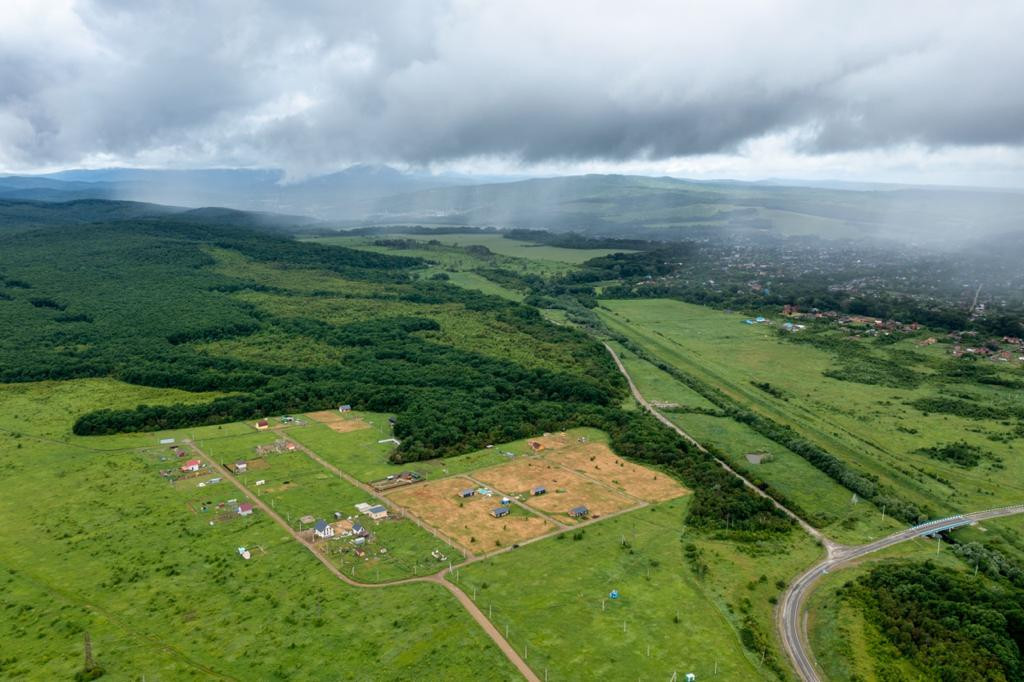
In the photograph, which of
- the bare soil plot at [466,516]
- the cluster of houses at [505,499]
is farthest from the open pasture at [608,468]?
the bare soil plot at [466,516]

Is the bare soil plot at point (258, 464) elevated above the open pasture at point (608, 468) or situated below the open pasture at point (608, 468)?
above

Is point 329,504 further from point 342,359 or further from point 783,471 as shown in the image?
point 342,359

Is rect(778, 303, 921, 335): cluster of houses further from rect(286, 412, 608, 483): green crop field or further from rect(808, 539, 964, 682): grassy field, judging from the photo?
rect(808, 539, 964, 682): grassy field

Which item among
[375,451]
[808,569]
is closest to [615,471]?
[808,569]

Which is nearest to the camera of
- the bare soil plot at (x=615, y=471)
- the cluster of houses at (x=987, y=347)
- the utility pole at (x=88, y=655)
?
the utility pole at (x=88, y=655)

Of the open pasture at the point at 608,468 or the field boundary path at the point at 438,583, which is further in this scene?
the open pasture at the point at 608,468

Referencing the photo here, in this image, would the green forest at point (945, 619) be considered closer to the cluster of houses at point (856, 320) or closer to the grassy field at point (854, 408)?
the grassy field at point (854, 408)

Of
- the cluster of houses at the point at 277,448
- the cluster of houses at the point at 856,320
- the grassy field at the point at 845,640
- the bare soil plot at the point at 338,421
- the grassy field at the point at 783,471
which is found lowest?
the cluster of houses at the point at 856,320
